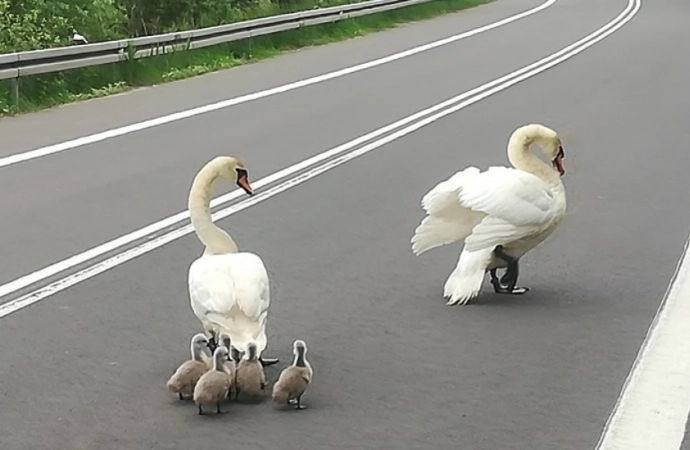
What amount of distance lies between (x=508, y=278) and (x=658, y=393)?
1.97 metres

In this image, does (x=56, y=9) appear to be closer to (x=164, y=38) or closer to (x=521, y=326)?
(x=164, y=38)

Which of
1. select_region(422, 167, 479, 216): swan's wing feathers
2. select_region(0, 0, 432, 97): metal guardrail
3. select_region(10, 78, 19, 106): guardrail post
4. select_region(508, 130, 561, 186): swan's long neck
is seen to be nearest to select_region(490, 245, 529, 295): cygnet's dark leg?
select_region(422, 167, 479, 216): swan's wing feathers

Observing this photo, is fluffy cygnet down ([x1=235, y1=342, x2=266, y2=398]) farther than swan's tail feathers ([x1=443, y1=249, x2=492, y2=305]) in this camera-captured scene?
No

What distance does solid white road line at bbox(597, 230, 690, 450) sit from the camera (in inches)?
228

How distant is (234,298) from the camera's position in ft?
20.3

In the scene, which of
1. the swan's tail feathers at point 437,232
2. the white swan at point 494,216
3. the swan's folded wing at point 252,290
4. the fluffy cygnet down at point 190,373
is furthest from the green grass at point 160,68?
the fluffy cygnet down at point 190,373

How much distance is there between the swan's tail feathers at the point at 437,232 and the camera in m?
8.18

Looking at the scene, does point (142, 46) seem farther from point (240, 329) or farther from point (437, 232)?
point (240, 329)

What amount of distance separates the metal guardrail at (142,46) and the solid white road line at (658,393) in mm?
10738

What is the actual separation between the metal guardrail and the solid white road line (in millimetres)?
10738

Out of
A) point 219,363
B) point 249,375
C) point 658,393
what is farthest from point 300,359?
point 658,393

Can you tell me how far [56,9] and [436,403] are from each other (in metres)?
17.3

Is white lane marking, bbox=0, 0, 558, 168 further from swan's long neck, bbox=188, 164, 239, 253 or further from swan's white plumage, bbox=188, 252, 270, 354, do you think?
swan's white plumage, bbox=188, 252, 270, 354

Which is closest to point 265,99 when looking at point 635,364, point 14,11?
point 14,11
